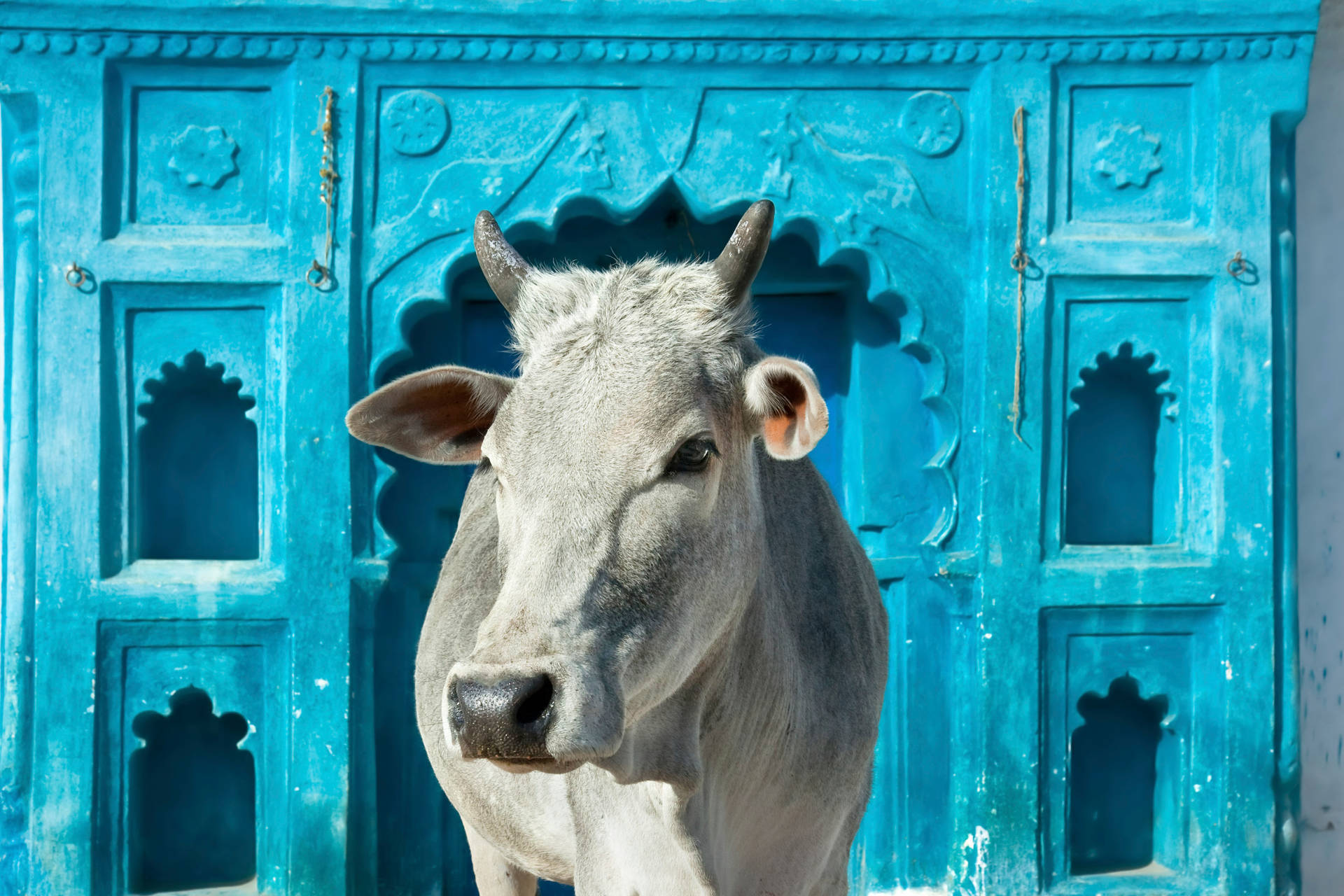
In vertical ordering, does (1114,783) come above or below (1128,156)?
below

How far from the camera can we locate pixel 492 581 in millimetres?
2666

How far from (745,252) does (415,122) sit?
2.61m

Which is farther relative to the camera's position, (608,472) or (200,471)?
(200,471)

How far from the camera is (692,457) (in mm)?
1822

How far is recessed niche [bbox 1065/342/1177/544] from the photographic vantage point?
15.0 feet

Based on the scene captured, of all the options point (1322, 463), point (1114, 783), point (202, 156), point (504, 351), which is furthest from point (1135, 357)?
point (202, 156)

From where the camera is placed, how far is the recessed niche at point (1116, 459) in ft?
15.0

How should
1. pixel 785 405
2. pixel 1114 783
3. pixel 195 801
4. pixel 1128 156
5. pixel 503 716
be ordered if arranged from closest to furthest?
pixel 503 716
pixel 785 405
pixel 1128 156
pixel 195 801
pixel 1114 783

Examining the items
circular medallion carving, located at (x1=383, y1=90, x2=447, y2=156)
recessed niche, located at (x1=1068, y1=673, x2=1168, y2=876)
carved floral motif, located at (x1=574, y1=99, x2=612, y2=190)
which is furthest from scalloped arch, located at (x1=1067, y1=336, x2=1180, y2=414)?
circular medallion carving, located at (x1=383, y1=90, x2=447, y2=156)

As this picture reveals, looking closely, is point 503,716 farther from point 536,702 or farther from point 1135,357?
point 1135,357

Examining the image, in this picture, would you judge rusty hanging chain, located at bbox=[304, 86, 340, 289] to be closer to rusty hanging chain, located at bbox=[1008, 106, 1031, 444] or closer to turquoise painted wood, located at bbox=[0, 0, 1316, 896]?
turquoise painted wood, located at bbox=[0, 0, 1316, 896]

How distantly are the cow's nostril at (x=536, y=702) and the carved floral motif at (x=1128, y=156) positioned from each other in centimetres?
354

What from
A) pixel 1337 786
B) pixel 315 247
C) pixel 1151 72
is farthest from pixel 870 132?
pixel 1337 786

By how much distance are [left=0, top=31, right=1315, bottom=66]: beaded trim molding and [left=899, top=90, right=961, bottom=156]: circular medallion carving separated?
0.14 metres
